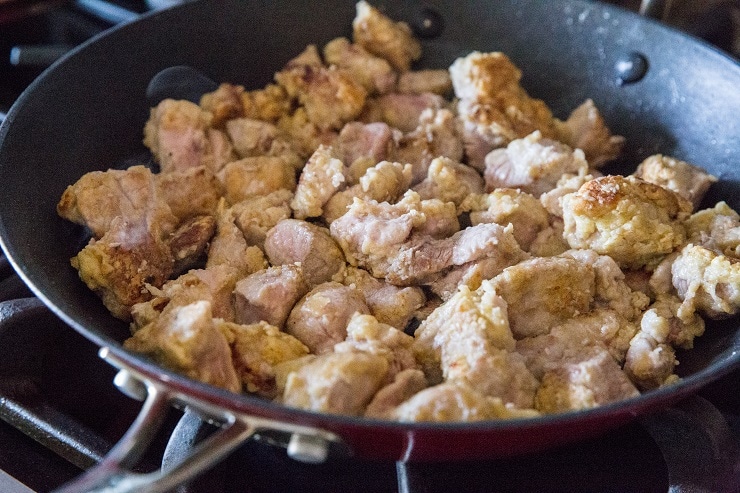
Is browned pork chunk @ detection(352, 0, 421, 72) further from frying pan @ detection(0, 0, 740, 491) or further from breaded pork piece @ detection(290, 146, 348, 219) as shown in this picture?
breaded pork piece @ detection(290, 146, 348, 219)

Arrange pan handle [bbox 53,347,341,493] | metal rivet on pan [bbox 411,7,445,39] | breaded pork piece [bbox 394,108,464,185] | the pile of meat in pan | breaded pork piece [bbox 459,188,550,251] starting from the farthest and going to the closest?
metal rivet on pan [bbox 411,7,445,39] → breaded pork piece [bbox 394,108,464,185] → breaded pork piece [bbox 459,188,550,251] → the pile of meat in pan → pan handle [bbox 53,347,341,493]

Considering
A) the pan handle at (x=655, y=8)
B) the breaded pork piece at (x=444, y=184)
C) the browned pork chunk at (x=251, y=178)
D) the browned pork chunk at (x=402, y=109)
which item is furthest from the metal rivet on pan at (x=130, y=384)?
the pan handle at (x=655, y=8)

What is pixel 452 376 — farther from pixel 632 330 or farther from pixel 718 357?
pixel 718 357

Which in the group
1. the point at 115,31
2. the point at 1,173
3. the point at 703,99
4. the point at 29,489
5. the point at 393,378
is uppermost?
the point at 703,99

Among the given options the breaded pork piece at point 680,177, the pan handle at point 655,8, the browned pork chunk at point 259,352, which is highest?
the pan handle at point 655,8

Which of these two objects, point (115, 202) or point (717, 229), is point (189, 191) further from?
point (717, 229)

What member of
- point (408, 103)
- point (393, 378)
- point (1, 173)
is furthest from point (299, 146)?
point (393, 378)

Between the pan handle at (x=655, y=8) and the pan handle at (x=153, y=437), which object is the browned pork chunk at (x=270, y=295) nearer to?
the pan handle at (x=153, y=437)

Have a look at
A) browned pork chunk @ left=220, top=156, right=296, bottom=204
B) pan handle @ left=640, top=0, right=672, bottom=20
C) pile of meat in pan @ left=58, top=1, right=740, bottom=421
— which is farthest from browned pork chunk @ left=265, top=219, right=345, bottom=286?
pan handle @ left=640, top=0, right=672, bottom=20
